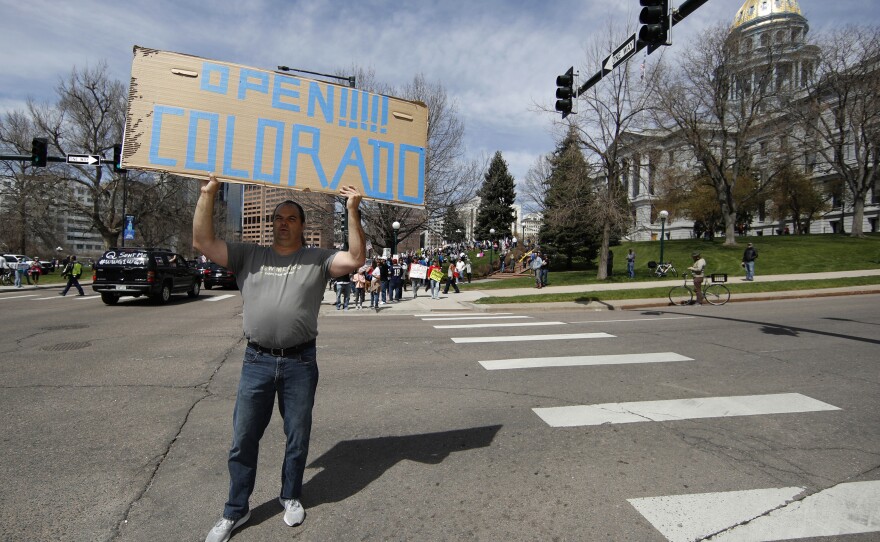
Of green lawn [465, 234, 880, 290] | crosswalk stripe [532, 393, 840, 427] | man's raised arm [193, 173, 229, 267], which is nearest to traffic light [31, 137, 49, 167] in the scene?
green lawn [465, 234, 880, 290]

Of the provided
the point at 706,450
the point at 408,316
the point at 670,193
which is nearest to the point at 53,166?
the point at 408,316

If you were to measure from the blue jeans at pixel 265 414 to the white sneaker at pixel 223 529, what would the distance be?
0.10 feet

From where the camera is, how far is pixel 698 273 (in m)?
15.4

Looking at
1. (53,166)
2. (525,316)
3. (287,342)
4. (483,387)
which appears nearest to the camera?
(287,342)

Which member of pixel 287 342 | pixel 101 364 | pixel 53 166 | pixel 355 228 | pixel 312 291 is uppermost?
pixel 53 166

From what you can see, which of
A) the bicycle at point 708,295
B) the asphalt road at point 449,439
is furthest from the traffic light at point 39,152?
the bicycle at point 708,295

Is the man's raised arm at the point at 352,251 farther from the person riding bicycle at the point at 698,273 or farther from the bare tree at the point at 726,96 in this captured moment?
the bare tree at the point at 726,96

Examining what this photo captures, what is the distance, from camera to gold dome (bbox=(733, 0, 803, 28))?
66.4 m

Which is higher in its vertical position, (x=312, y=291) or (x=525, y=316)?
(x=312, y=291)

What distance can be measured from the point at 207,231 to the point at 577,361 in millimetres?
5744

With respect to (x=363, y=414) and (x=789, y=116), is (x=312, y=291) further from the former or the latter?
(x=789, y=116)

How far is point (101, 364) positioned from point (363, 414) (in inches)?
180

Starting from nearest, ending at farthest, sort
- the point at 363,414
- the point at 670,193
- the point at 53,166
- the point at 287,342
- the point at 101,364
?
the point at 287,342, the point at 363,414, the point at 101,364, the point at 53,166, the point at 670,193

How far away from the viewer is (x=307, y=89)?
4246mm
